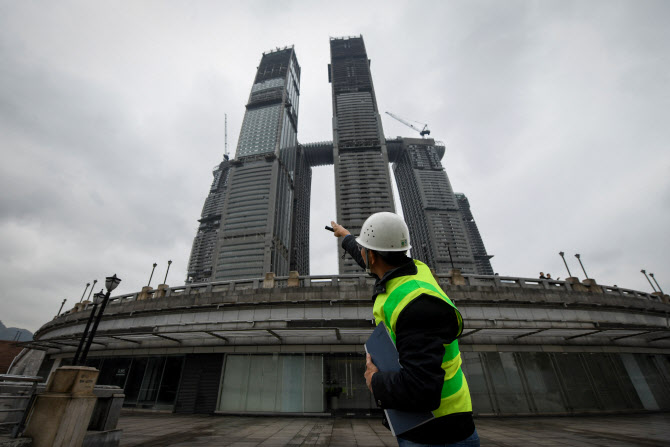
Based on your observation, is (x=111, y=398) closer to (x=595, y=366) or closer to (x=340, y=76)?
(x=595, y=366)

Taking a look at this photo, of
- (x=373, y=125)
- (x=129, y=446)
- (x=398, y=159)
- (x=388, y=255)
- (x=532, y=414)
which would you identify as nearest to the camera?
(x=388, y=255)

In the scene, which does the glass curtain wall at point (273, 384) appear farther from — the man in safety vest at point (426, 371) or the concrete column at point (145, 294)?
the man in safety vest at point (426, 371)

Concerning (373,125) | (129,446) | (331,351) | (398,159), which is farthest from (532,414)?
(398,159)

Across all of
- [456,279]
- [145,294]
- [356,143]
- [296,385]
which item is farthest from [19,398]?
[356,143]

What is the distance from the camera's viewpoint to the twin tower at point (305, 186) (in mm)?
124500

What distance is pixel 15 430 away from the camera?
16.3 feet

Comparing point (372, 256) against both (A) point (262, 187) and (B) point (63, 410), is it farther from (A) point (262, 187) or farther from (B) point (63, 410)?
(A) point (262, 187)

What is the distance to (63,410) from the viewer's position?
5219 millimetres

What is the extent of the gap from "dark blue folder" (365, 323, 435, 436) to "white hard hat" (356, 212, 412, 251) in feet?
2.03

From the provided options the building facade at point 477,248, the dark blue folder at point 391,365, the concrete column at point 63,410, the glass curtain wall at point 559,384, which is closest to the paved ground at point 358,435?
the concrete column at point 63,410

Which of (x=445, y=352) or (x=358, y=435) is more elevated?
(x=445, y=352)

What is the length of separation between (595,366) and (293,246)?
151m

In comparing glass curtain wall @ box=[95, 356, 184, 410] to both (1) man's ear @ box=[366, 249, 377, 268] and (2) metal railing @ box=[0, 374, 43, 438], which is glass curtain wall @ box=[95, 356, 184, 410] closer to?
(2) metal railing @ box=[0, 374, 43, 438]

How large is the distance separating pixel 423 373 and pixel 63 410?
750cm
